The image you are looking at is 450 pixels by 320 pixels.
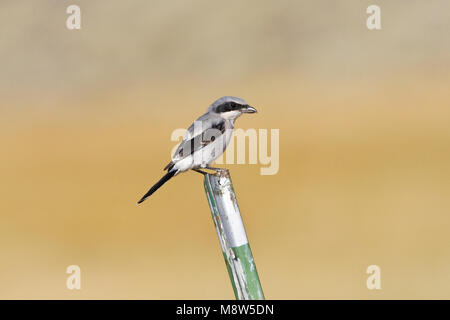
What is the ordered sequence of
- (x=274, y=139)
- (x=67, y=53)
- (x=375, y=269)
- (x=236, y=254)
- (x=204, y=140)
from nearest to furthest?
(x=236, y=254), (x=204, y=140), (x=375, y=269), (x=274, y=139), (x=67, y=53)

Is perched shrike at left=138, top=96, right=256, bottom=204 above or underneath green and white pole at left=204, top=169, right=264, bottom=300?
above

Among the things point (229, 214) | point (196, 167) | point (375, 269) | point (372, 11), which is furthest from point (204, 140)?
point (372, 11)

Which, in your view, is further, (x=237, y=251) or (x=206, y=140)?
(x=206, y=140)

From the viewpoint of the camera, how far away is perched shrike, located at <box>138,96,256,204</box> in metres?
4.23

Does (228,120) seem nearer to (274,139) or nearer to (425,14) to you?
(274,139)

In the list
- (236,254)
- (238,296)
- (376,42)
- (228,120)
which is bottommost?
(238,296)

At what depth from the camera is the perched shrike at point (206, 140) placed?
4234 mm

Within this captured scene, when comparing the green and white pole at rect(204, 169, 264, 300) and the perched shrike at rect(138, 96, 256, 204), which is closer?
the green and white pole at rect(204, 169, 264, 300)

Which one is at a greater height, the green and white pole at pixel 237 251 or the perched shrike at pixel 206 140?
the perched shrike at pixel 206 140

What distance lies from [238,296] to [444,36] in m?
12.6

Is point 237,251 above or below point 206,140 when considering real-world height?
below

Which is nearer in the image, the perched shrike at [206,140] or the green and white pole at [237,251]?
the green and white pole at [237,251]

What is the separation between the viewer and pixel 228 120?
14.7 feet

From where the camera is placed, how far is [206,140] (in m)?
4.29
